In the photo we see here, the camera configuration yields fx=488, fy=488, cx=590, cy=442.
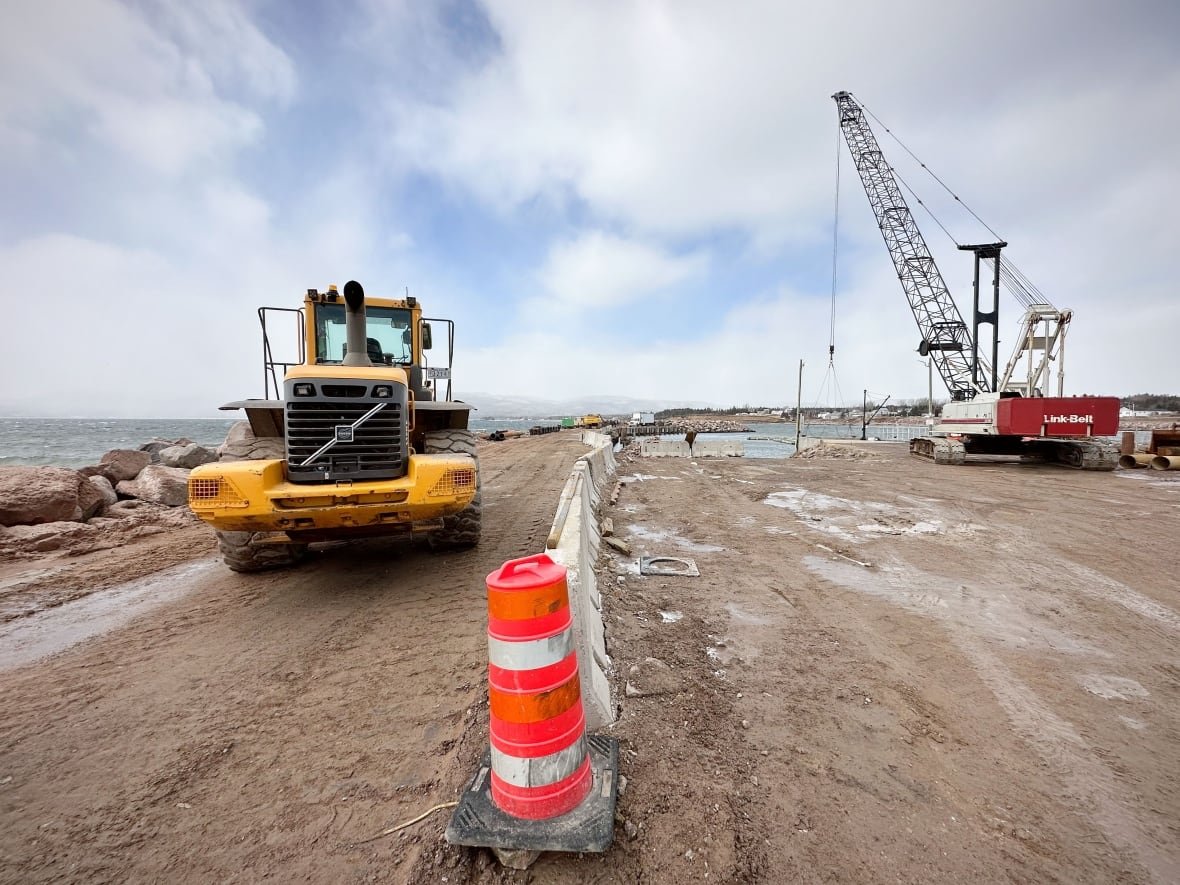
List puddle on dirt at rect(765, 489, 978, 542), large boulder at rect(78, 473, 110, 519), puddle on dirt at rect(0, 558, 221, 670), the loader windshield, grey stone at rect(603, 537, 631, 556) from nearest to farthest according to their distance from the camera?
puddle on dirt at rect(0, 558, 221, 670), grey stone at rect(603, 537, 631, 556), the loader windshield, puddle on dirt at rect(765, 489, 978, 542), large boulder at rect(78, 473, 110, 519)

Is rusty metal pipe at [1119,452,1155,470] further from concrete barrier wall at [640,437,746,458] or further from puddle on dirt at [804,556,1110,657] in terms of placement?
puddle on dirt at [804,556,1110,657]

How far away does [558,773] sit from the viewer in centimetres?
193

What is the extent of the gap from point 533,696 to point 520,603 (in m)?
0.37

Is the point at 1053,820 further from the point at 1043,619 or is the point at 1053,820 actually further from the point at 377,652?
the point at 377,652

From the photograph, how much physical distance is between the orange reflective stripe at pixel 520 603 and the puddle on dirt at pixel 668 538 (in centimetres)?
459

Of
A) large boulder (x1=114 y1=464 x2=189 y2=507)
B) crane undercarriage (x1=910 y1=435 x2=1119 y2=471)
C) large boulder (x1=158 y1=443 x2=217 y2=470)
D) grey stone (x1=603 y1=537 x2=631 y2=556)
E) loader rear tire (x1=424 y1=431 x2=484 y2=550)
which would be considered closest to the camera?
loader rear tire (x1=424 y1=431 x2=484 y2=550)

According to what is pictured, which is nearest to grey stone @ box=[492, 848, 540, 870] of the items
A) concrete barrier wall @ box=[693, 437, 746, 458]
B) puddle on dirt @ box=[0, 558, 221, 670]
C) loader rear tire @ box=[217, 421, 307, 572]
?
loader rear tire @ box=[217, 421, 307, 572]

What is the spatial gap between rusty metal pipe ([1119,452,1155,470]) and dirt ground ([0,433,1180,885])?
1501cm

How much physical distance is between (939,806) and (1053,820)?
459 mm

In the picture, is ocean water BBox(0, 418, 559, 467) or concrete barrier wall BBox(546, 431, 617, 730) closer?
concrete barrier wall BBox(546, 431, 617, 730)

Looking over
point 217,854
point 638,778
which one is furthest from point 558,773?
point 217,854

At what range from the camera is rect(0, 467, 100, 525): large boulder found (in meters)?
6.75

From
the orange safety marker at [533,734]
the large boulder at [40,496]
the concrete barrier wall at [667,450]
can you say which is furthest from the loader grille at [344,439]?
the concrete barrier wall at [667,450]

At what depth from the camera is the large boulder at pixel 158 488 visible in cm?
931
